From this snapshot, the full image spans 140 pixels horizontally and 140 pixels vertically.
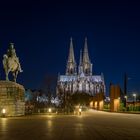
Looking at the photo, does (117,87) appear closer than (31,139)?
No

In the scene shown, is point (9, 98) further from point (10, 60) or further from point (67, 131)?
point (67, 131)

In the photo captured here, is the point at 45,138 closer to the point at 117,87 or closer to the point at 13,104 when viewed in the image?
the point at 13,104

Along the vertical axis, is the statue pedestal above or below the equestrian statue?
below

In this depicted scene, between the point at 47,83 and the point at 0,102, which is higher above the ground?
the point at 47,83

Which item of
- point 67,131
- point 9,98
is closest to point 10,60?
point 9,98

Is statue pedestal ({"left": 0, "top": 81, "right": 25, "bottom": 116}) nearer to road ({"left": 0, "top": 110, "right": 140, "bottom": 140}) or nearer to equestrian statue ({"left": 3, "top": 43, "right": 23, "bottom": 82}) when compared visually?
equestrian statue ({"left": 3, "top": 43, "right": 23, "bottom": 82})

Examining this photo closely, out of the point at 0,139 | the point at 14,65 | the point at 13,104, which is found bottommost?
the point at 0,139

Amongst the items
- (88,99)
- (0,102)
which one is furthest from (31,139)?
(88,99)

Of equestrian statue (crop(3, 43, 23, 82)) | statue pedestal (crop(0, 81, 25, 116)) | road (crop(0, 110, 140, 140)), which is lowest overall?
road (crop(0, 110, 140, 140))

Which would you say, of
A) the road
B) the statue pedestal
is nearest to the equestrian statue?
the statue pedestal

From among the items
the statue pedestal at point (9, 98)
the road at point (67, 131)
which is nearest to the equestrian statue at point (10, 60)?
the statue pedestal at point (9, 98)

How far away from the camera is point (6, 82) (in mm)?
39656

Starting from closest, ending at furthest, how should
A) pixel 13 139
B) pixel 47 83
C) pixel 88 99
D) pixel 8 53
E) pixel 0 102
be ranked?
1. pixel 13 139
2. pixel 0 102
3. pixel 8 53
4. pixel 47 83
5. pixel 88 99

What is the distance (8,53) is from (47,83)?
49.9m
